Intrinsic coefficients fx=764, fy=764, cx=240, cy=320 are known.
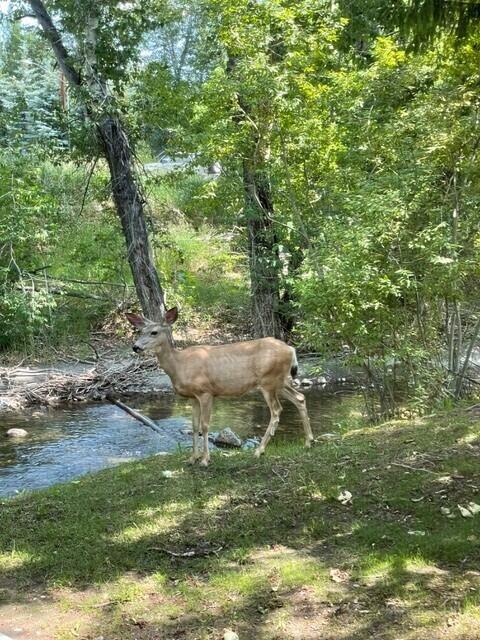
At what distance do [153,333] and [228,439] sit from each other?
3.37 meters

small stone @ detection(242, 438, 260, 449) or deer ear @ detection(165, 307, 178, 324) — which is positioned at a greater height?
deer ear @ detection(165, 307, 178, 324)

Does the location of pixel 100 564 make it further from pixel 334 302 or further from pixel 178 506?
pixel 334 302

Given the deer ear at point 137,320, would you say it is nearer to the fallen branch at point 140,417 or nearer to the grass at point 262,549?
the grass at point 262,549

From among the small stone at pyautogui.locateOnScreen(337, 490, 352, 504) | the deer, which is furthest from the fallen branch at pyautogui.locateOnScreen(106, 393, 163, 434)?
the small stone at pyautogui.locateOnScreen(337, 490, 352, 504)

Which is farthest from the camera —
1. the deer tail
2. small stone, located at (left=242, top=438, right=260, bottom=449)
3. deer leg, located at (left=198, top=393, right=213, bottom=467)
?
small stone, located at (left=242, top=438, right=260, bottom=449)

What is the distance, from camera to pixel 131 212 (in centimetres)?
1497

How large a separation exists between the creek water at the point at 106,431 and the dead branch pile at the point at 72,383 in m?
0.43

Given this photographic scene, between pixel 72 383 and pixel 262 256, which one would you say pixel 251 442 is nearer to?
pixel 72 383

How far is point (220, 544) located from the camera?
5.86m

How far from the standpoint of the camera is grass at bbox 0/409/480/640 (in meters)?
4.61

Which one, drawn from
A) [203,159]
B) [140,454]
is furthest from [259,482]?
[203,159]

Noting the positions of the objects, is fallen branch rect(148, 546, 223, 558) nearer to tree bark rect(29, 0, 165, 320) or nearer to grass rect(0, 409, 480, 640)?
grass rect(0, 409, 480, 640)

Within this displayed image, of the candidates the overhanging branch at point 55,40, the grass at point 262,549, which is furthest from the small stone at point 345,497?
A: the overhanging branch at point 55,40

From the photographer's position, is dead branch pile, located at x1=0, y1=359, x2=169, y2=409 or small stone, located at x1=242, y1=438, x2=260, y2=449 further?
dead branch pile, located at x1=0, y1=359, x2=169, y2=409
